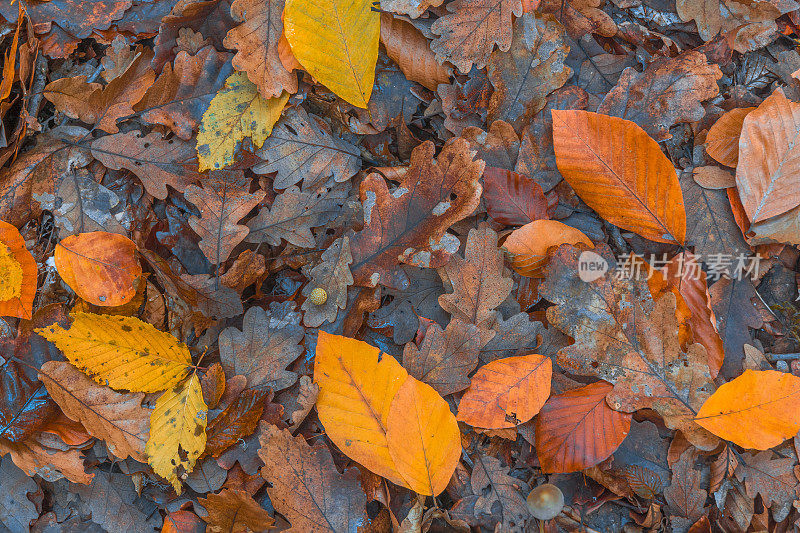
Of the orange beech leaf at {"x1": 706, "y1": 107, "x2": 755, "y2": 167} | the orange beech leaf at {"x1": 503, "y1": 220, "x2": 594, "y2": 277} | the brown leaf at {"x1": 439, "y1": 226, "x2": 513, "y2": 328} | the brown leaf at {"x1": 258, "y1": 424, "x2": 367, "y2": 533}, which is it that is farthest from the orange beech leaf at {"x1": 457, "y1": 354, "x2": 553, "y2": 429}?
the orange beech leaf at {"x1": 706, "y1": 107, "x2": 755, "y2": 167}

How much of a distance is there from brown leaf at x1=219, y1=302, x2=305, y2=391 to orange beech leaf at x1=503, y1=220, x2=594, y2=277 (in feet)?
2.59

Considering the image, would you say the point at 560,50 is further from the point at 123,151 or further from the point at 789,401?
the point at 123,151

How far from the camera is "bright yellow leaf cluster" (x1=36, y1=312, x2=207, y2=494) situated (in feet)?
5.80

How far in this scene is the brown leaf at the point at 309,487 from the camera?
1.73 m

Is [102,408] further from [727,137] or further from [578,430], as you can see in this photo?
[727,137]

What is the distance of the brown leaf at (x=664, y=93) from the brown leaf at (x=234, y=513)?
1.80m

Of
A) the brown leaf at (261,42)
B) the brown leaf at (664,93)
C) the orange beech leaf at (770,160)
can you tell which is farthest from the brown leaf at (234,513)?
the orange beech leaf at (770,160)

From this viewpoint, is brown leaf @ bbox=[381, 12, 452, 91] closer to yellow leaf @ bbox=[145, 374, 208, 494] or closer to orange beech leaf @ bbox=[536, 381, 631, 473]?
orange beech leaf @ bbox=[536, 381, 631, 473]

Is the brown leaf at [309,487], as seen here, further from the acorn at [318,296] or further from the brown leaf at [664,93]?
the brown leaf at [664,93]

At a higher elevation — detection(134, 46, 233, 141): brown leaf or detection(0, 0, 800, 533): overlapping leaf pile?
detection(134, 46, 233, 141): brown leaf

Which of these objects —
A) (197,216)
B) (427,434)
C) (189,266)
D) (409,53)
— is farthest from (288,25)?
(427,434)

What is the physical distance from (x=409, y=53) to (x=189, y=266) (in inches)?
44.5

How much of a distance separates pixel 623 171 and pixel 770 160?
0.53 metres

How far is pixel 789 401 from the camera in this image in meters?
1.72
